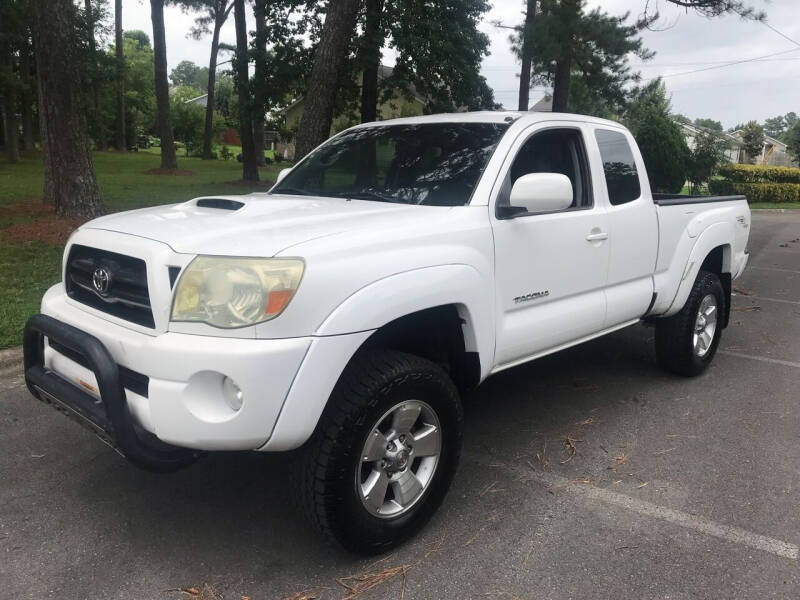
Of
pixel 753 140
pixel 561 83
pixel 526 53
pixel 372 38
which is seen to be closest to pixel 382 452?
pixel 372 38

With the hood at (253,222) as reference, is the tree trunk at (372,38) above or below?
above

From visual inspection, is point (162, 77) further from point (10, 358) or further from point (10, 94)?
point (10, 358)

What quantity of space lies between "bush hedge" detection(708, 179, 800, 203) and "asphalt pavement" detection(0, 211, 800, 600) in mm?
25029

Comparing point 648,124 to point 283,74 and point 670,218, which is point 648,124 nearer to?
point 283,74

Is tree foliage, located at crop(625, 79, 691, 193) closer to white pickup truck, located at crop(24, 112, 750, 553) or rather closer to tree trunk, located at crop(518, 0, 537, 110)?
tree trunk, located at crop(518, 0, 537, 110)

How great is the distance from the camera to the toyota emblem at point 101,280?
8.97ft

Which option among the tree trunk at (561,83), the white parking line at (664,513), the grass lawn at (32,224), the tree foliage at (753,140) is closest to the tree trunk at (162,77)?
the grass lawn at (32,224)

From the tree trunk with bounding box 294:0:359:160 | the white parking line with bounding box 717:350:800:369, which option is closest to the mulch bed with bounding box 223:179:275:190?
the tree trunk with bounding box 294:0:359:160

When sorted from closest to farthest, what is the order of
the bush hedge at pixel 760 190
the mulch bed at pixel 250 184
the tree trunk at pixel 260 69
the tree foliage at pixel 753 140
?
the tree trunk at pixel 260 69 → the mulch bed at pixel 250 184 → the bush hedge at pixel 760 190 → the tree foliage at pixel 753 140

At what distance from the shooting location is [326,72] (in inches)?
340

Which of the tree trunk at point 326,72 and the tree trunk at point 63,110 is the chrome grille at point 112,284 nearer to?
the tree trunk at point 326,72

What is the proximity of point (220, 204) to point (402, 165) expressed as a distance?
3.39 ft

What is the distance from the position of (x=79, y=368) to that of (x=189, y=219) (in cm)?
76

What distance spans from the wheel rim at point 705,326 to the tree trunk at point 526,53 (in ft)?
37.4
